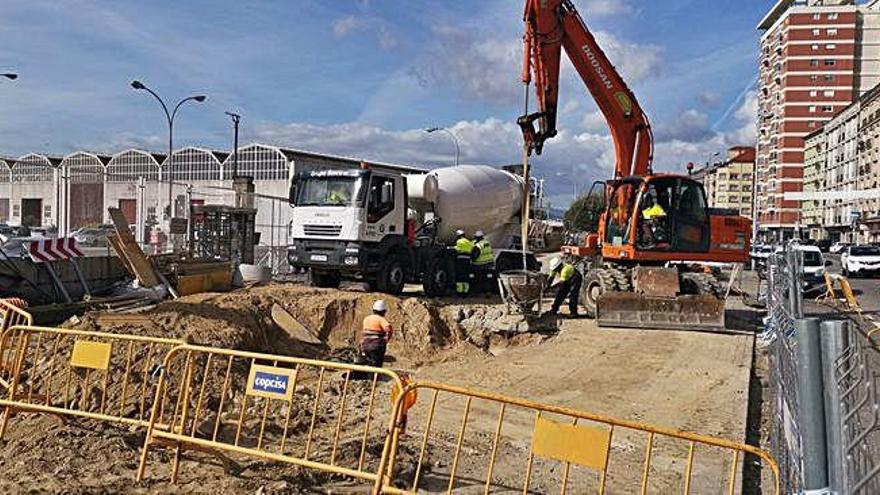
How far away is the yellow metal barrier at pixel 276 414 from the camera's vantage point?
18.4 feet

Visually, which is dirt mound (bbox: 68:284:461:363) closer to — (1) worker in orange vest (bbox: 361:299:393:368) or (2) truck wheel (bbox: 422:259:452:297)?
(2) truck wheel (bbox: 422:259:452:297)

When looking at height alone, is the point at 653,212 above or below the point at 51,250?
above

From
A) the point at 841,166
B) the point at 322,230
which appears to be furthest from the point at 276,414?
the point at 841,166

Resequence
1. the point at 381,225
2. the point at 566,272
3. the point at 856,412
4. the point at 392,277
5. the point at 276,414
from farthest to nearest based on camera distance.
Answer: the point at 392,277 < the point at 381,225 < the point at 566,272 < the point at 276,414 < the point at 856,412

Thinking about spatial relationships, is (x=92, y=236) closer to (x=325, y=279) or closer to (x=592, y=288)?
(x=325, y=279)

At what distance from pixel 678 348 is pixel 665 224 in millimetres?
Result: 3446

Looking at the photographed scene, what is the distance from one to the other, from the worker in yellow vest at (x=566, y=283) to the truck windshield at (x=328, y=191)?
4.52 metres

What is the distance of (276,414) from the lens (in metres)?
7.95

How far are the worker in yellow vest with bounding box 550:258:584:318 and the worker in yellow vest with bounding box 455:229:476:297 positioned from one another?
11.3ft

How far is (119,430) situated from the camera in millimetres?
6887

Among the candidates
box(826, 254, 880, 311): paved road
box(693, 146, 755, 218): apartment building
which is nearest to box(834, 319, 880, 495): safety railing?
box(826, 254, 880, 311): paved road

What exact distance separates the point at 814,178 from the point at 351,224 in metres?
93.5

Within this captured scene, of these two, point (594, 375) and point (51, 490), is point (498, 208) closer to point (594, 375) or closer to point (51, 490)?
point (594, 375)

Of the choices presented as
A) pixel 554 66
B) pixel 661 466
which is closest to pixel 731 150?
pixel 554 66
